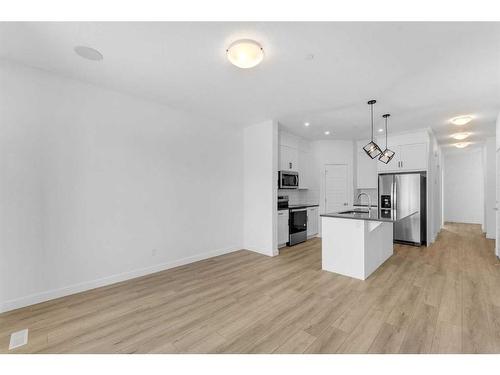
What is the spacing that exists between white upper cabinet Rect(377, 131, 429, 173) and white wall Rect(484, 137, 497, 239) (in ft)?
9.60

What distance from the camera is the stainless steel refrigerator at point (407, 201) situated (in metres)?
5.27

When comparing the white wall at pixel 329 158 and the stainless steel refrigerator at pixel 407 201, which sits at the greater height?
the white wall at pixel 329 158

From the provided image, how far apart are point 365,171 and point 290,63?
16.1ft

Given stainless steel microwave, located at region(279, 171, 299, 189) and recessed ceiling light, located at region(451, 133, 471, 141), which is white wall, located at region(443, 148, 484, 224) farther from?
stainless steel microwave, located at region(279, 171, 299, 189)

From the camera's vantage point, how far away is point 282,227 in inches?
206

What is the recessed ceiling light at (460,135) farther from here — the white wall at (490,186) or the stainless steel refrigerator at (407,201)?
the stainless steel refrigerator at (407,201)

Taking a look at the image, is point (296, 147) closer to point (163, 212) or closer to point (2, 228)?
point (163, 212)

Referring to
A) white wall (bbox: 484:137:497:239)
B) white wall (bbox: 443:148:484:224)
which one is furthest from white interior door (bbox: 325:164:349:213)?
white wall (bbox: 443:148:484:224)

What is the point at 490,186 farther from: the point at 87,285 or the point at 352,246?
the point at 87,285

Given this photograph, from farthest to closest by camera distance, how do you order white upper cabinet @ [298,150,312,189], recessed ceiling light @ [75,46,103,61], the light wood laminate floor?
1. white upper cabinet @ [298,150,312,189]
2. recessed ceiling light @ [75,46,103,61]
3. the light wood laminate floor

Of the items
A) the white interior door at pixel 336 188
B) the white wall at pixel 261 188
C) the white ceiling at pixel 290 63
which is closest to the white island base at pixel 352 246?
the white wall at pixel 261 188

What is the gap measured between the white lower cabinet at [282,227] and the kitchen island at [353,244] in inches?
55.1

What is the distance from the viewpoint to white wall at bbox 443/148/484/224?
28.9 feet

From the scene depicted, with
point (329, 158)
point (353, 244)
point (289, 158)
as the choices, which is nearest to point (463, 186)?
point (329, 158)
